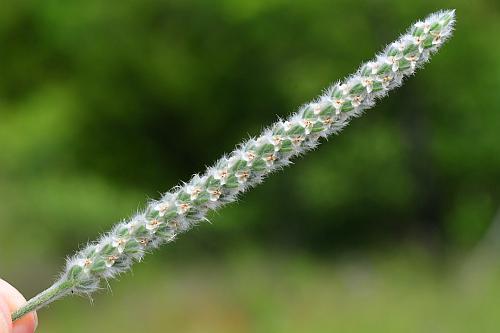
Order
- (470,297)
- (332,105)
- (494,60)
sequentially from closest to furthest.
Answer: (332,105)
(470,297)
(494,60)

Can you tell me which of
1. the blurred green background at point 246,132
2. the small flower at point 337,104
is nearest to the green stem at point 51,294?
the small flower at point 337,104

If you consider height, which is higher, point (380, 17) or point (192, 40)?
point (192, 40)

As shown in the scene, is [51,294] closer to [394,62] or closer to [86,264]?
[86,264]

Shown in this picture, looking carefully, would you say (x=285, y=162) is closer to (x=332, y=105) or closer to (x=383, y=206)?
(x=332, y=105)

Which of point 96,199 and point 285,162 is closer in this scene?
point 285,162

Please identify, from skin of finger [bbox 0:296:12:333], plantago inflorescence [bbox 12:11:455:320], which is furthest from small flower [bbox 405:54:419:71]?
skin of finger [bbox 0:296:12:333]

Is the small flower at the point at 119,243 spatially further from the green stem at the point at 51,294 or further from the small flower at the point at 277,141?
the small flower at the point at 277,141

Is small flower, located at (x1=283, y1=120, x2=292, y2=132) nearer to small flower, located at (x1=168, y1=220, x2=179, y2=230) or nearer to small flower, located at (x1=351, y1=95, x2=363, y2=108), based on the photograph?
small flower, located at (x1=351, y1=95, x2=363, y2=108)

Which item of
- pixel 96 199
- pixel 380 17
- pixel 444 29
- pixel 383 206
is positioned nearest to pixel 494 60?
pixel 380 17
